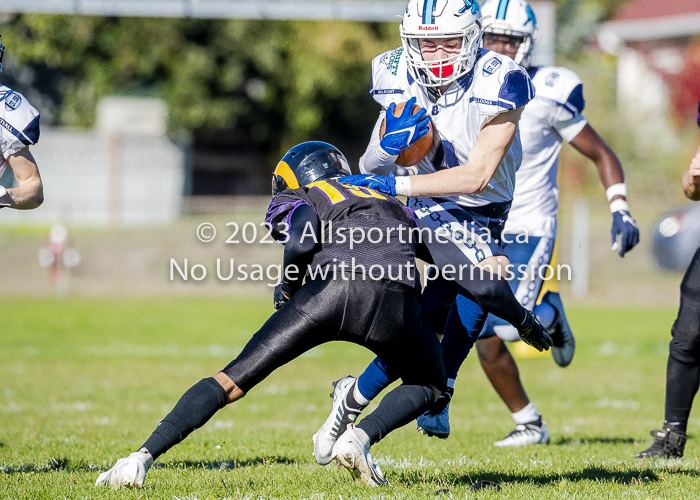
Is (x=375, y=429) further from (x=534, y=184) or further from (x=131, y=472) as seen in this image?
(x=534, y=184)

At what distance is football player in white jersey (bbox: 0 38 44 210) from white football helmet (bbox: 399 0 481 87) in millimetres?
1648

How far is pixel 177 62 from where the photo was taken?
23125 mm

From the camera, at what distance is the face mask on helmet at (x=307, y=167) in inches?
140

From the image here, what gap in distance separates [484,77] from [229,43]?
20.2 metres

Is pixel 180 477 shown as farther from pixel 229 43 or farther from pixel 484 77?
pixel 229 43

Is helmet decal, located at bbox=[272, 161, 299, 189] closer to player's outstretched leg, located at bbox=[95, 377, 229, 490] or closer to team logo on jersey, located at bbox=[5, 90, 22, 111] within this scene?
player's outstretched leg, located at bbox=[95, 377, 229, 490]

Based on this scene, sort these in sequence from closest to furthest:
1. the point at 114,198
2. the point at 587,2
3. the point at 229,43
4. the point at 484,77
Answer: the point at 484,77, the point at 114,198, the point at 229,43, the point at 587,2

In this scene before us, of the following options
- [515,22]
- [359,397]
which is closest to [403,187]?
[359,397]

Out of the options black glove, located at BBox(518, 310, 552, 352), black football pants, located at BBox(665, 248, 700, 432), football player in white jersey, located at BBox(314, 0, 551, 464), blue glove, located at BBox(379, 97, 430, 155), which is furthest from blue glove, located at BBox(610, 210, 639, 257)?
blue glove, located at BBox(379, 97, 430, 155)

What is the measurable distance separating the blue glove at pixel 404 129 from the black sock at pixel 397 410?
97 centimetres

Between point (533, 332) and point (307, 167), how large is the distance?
3.84 feet

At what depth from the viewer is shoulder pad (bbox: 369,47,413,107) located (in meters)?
3.84

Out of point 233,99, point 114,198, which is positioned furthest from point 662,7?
point 114,198

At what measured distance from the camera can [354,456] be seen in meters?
3.22
